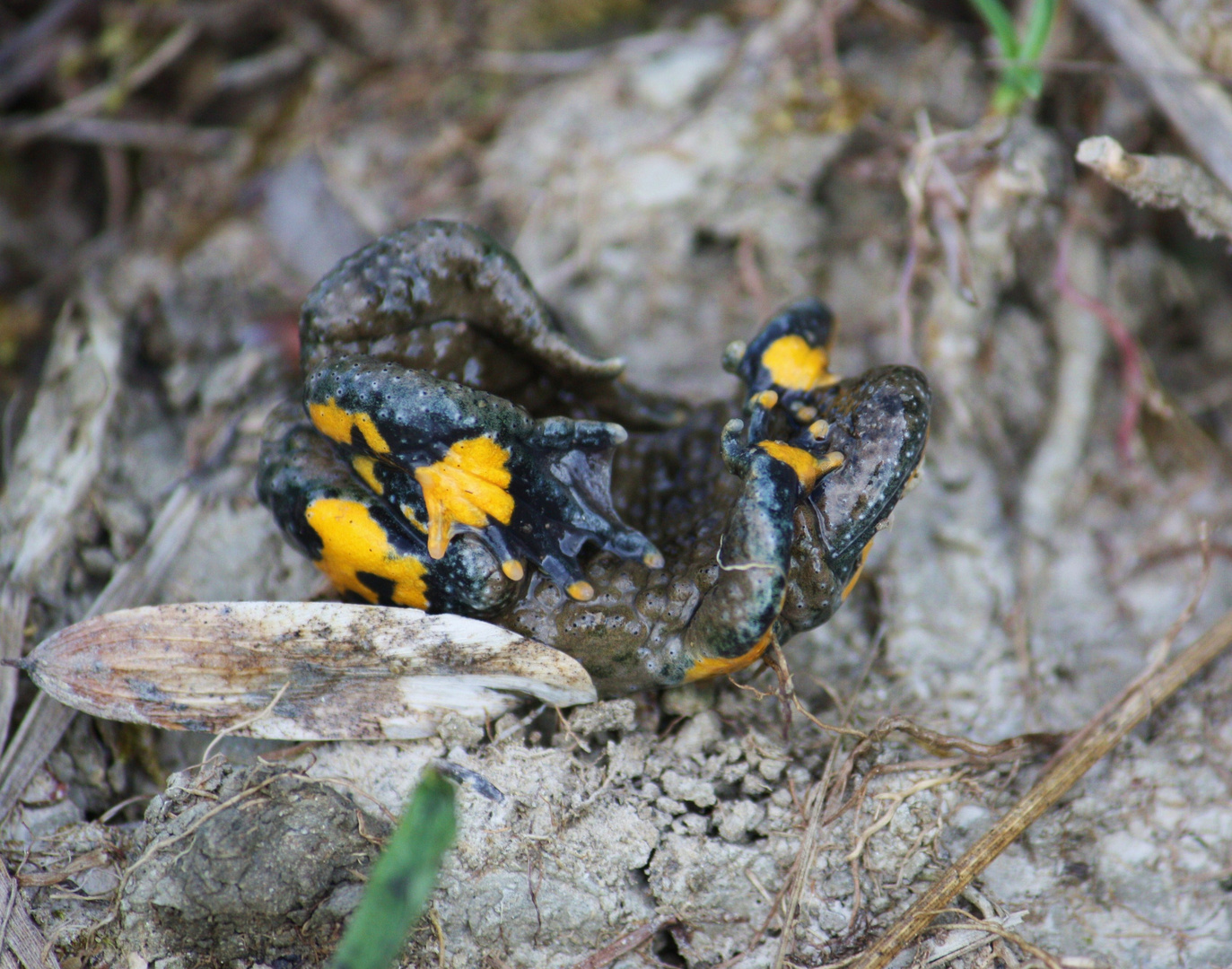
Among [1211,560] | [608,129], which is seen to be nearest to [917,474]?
[1211,560]

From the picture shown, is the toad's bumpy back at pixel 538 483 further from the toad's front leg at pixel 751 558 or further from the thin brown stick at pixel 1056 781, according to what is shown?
the thin brown stick at pixel 1056 781

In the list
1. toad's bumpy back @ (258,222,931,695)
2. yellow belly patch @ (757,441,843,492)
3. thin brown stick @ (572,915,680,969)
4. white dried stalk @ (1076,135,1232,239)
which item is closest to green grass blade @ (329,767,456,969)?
toad's bumpy back @ (258,222,931,695)

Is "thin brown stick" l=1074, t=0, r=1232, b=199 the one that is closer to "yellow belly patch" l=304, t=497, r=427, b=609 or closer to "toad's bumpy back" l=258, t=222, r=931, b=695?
"toad's bumpy back" l=258, t=222, r=931, b=695

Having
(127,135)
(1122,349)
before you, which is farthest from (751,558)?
(127,135)

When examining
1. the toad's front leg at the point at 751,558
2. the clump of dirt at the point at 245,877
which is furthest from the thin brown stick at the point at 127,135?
the toad's front leg at the point at 751,558

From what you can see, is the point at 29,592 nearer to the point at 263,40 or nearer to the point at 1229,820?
the point at 263,40

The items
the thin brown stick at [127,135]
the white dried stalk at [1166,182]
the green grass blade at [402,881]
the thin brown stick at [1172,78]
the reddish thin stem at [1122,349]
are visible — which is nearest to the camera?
the green grass blade at [402,881]

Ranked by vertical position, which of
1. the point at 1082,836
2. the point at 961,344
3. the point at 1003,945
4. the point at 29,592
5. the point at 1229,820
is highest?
the point at 29,592
